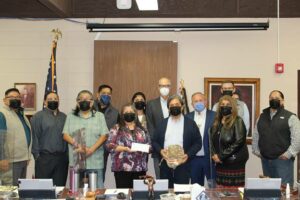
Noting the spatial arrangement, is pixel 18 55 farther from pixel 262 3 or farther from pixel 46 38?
pixel 262 3

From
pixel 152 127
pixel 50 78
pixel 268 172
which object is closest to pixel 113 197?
pixel 152 127

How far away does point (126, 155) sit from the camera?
4.54m

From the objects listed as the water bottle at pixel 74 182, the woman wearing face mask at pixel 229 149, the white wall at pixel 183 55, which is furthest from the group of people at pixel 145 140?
the white wall at pixel 183 55

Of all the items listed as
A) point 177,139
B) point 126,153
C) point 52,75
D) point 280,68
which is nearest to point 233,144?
point 177,139

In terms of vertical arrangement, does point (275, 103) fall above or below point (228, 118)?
above

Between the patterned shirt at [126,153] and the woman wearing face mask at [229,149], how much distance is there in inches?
31.3

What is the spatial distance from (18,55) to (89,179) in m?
3.77

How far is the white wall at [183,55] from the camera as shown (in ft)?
21.1

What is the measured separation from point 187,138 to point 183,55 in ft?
7.05

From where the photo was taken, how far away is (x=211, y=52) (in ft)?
21.4

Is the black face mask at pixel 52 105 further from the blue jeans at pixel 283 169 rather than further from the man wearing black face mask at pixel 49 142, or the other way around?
the blue jeans at pixel 283 169

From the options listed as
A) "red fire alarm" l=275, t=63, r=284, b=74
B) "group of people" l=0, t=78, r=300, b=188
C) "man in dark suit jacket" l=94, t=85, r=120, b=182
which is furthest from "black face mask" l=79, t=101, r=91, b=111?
"red fire alarm" l=275, t=63, r=284, b=74

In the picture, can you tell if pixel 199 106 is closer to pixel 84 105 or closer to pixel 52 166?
pixel 84 105

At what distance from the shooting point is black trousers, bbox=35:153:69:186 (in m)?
5.03
